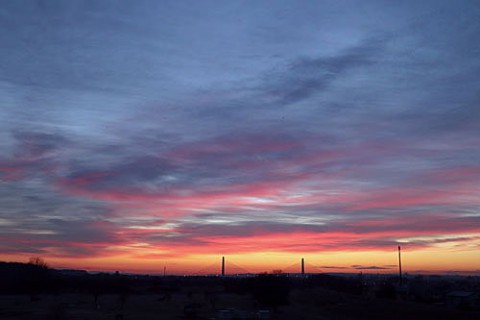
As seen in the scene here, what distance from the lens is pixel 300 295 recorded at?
101500mm

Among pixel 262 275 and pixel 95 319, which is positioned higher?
pixel 262 275

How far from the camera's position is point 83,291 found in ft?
379

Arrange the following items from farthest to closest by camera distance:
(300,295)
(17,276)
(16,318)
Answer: (17,276), (300,295), (16,318)

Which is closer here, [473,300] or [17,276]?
[473,300]

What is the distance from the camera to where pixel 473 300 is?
85.8m

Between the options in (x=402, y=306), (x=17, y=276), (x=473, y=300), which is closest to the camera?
(x=402, y=306)

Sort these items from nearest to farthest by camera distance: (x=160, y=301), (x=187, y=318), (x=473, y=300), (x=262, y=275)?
(x=187, y=318) < (x=262, y=275) < (x=473, y=300) < (x=160, y=301)

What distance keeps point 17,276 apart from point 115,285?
2708 centimetres

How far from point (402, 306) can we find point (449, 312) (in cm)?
938

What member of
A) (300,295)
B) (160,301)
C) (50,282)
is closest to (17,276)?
(50,282)

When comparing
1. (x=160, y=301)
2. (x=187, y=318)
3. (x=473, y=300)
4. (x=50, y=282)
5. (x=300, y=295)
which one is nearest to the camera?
(x=187, y=318)

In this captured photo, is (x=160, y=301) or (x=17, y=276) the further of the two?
(x=17, y=276)

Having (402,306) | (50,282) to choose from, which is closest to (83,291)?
(50,282)

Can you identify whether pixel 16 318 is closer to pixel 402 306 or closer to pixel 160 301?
pixel 160 301
